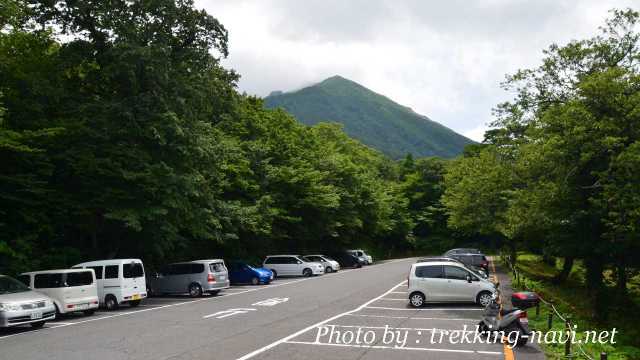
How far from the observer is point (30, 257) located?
23500 mm

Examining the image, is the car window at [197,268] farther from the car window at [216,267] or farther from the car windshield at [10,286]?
the car windshield at [10,286]

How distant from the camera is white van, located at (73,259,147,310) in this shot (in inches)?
833

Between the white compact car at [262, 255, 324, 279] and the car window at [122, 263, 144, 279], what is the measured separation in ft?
62.1

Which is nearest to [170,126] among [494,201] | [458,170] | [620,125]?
[620,125]

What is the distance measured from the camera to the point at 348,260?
52.7 metres

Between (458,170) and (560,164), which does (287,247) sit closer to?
(458,170)

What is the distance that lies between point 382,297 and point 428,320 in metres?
6.81

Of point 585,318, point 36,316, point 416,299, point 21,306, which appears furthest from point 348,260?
point 21,306

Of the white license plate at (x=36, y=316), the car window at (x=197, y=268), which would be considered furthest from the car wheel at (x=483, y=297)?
the white license plate at (x=36, y=316)

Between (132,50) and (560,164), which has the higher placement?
(132,50)

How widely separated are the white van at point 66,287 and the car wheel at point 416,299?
11.6m

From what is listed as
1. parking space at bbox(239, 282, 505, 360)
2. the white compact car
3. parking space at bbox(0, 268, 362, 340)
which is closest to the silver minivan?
parking space at bbox(0, 268, 362, 340)

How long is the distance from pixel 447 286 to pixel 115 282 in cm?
1276

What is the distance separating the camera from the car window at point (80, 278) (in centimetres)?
1908
